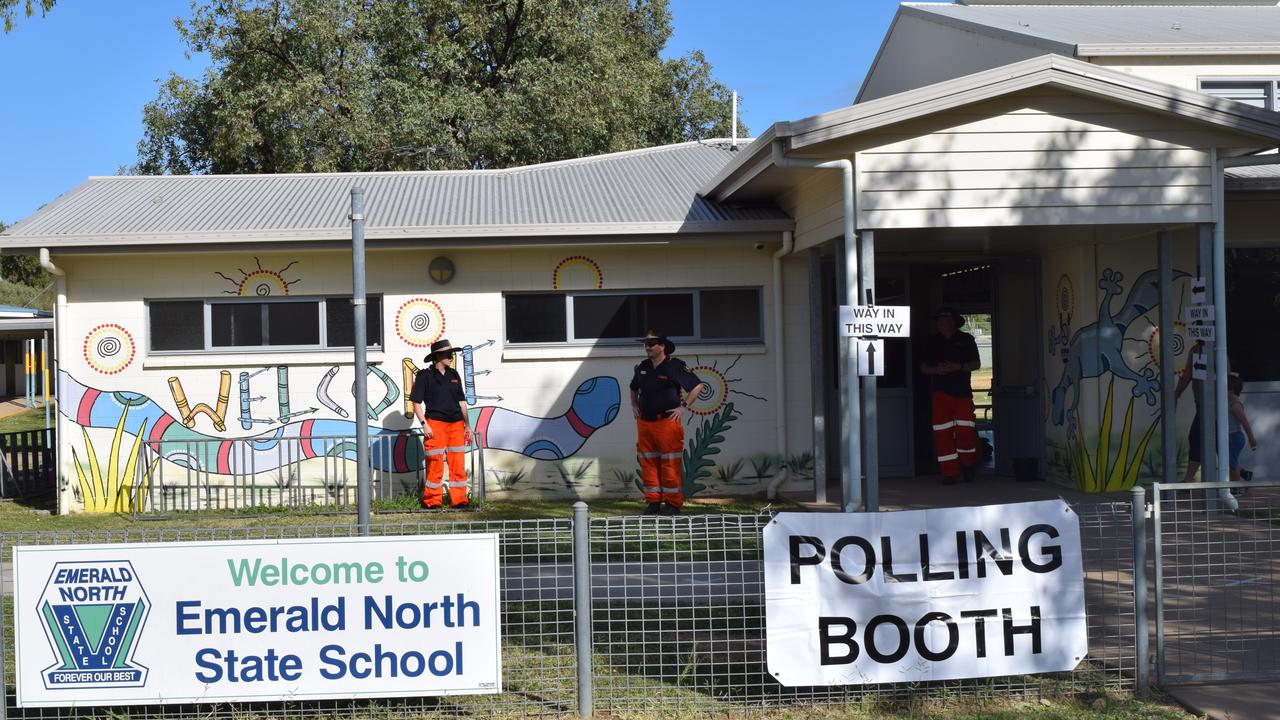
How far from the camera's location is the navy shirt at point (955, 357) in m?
12.6

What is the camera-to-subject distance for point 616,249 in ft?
41.5

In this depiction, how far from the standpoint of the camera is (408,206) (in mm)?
13352

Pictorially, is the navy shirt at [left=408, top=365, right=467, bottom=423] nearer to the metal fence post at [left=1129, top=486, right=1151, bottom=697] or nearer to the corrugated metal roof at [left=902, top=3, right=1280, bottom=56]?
the metal fence post at [left=1129, top=486, right=1151, bottom=697]

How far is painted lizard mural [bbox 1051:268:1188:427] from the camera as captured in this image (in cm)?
1204

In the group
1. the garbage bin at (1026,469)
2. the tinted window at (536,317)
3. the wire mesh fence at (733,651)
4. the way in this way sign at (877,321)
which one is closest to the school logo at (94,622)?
the wire mesh fence at (733,651)

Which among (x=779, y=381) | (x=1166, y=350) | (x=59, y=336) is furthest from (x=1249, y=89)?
(x=59, y=336)

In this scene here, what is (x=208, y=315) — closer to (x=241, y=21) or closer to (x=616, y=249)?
(x=616, y=249)

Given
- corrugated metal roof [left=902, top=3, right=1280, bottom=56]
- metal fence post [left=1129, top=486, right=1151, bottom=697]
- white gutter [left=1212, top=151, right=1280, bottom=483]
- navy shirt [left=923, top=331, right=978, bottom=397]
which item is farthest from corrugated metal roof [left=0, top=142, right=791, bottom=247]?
metal fence post [left=1129, top=486, right=1151, bottom=697]

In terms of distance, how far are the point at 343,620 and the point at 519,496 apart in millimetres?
7307

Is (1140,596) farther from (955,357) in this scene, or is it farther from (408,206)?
(408,206)

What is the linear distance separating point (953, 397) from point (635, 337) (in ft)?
11.6

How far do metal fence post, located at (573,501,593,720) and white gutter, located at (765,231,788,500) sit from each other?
23.3 feet

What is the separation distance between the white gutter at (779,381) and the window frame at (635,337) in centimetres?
24

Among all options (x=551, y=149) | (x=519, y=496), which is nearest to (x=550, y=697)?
(x=519, y=496)
